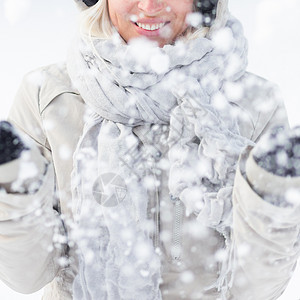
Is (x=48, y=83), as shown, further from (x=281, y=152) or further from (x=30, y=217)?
(x=281, y=152)

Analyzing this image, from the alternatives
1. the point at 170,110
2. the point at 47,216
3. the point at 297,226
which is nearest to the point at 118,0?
the point at 170,110

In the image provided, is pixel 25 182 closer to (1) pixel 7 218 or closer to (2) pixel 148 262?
(1) pixel 7 218

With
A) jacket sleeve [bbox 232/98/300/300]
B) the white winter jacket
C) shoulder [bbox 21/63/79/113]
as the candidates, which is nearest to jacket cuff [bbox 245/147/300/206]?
jacket sleeve [bbox 232/98/300/300]

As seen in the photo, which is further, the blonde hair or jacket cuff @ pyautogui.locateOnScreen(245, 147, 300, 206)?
the blonde hair

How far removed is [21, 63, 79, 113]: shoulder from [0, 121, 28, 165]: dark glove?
1.39ft

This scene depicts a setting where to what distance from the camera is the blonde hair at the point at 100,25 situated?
129cm

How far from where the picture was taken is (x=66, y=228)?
141 centimetres

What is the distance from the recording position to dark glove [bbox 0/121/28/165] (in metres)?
0.96

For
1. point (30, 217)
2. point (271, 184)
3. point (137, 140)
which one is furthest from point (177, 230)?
point (271, 184)

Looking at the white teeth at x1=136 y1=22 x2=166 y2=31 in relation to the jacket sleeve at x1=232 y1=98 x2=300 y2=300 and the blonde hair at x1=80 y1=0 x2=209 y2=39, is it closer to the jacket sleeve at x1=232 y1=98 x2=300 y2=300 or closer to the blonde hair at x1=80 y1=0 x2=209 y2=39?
the blonde hair at x1=80 y1=0 x2=209 y2=39

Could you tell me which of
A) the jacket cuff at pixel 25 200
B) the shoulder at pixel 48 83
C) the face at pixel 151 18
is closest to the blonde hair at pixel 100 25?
Result: the face at pixel 151 18

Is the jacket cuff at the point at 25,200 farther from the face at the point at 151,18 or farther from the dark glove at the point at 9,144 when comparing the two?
the face at the point at 151,18

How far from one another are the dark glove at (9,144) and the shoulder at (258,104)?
1.96 feet

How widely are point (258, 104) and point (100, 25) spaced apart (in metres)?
0.46
